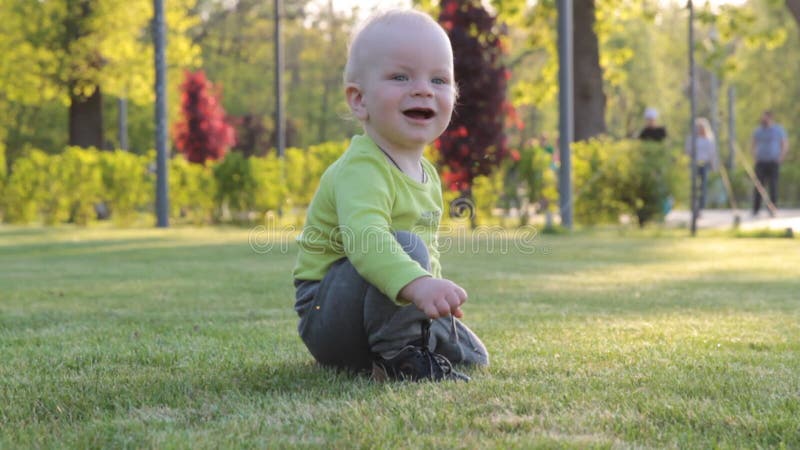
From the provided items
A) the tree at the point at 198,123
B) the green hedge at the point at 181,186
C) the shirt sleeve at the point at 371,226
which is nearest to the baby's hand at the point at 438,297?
the shirt sleeve at the point at 371,226

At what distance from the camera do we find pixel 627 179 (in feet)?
54.7

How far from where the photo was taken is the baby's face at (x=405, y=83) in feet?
11.4

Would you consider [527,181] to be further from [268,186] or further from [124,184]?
[124,184]

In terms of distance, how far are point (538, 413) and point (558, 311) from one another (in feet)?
10.1

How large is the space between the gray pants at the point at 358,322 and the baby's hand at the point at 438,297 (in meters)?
0.31

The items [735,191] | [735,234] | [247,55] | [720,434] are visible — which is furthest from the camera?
[247,55]

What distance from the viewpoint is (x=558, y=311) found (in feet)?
19.5

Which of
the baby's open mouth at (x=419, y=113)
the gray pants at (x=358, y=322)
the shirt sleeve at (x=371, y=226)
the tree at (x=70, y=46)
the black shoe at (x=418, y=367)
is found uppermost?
→ the tree at (x=70, y=46)

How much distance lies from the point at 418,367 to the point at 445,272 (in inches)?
216

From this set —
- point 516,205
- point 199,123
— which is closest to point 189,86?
point 199,123

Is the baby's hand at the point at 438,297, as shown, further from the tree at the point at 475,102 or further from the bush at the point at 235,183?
the bush at the point at 235,183

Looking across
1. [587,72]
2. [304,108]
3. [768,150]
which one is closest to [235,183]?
[587,72]

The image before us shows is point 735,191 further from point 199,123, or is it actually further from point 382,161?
point 382,161

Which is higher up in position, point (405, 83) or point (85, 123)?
point (85, 123)
